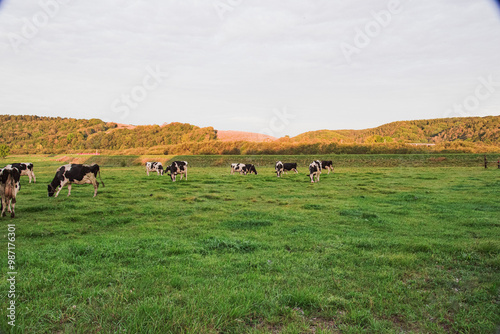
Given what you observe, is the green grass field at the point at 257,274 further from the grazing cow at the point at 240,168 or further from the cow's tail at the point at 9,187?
the grazing cow at the point at 240,168

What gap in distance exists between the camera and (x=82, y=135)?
11381cm

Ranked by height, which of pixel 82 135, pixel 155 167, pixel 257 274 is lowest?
pixel 257 274

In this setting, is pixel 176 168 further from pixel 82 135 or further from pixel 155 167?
pixel 82 135

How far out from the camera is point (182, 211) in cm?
1048

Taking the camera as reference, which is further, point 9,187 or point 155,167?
point 155,167

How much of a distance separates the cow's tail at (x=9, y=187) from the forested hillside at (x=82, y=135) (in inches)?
3146

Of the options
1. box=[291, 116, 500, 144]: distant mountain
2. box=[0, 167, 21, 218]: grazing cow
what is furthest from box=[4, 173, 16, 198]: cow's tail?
box=[291, 116, 500, 144]: distant mountain

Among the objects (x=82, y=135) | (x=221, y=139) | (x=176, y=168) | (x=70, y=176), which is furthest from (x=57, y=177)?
(x=82, y=135)

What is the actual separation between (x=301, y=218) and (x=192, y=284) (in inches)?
224

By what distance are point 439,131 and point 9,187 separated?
131 metres

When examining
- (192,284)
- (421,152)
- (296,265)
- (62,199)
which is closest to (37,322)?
(192,284)

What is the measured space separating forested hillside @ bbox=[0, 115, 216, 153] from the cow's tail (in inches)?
3146

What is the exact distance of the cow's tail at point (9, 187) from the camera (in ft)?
29.8

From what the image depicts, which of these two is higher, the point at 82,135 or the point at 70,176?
the point at 82,135
